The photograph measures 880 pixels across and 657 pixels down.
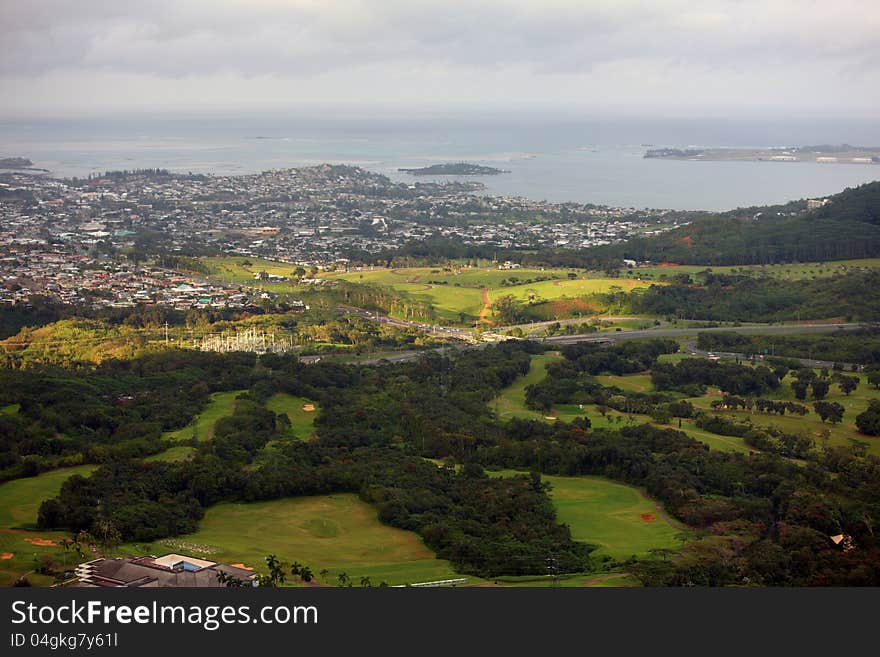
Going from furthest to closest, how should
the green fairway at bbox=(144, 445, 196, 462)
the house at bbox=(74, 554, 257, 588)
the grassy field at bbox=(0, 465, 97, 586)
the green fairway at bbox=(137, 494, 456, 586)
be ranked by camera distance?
the green fairway at bbox=(144, 445, 196, 462), the green fairway at bbox=(137, 494, 456, 586), the grassy field at bbox=(0, 465, 97, 586), the house at bbox=(74, 554, 257, 588)

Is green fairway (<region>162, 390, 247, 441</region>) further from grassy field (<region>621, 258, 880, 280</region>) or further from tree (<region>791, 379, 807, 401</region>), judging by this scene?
grassy field (<region>621, 258, 880, 280</region>)

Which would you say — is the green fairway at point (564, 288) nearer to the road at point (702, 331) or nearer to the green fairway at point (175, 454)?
the road at point (702, 331)

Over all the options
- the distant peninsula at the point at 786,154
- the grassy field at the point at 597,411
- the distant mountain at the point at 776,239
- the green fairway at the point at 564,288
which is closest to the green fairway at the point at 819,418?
the grassy field at the point at 597,411

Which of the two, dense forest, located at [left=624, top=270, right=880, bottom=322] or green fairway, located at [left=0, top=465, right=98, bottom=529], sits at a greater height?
dense forest, located at [left=624, top=270, right=880, bottom=322]

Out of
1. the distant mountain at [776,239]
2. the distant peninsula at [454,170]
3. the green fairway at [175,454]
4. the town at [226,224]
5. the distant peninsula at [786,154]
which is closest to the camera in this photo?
the green fairway at [175,454]

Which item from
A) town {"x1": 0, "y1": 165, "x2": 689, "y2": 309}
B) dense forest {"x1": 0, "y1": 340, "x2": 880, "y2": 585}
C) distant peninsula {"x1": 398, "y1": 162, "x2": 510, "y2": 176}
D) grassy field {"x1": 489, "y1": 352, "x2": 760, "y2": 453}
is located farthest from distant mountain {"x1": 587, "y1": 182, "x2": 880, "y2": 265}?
distant peninsula {"x1": 398, "y1": 162, "x2": 510, "y2": 176}

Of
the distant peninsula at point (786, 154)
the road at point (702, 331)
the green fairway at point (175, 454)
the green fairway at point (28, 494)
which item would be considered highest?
the distant peninsula at point (786, 154)

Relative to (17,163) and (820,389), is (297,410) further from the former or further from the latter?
(17,163)

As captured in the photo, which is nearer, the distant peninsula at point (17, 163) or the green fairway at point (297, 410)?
the green fairway at point (297, 410)
